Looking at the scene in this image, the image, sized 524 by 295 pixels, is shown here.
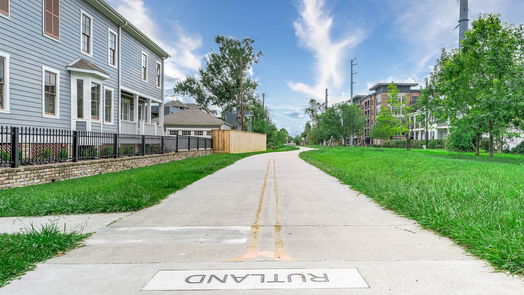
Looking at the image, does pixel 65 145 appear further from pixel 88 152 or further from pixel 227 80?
pixel 227 80

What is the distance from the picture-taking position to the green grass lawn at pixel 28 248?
2.93 m

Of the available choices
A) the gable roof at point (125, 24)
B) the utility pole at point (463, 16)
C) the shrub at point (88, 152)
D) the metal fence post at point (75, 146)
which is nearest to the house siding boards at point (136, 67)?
the gable roof at point (125, 24)

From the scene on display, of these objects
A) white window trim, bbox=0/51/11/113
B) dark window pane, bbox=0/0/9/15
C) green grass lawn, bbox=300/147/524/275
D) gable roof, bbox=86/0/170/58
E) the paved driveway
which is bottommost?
the paved driveway

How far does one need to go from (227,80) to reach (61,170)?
33.6 m

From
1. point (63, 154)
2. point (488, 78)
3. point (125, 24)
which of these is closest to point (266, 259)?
point (63, 154)

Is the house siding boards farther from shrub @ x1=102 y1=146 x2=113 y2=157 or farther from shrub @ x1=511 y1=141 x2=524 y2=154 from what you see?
shrub @ x1=511 y1=141 x2=524 y2=154

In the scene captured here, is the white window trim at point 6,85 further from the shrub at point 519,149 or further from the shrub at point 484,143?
the shrub at point 484,143

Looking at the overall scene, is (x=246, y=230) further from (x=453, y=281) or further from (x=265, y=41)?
(x=265, y=41)

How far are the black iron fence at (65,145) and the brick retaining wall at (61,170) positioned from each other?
0.26 m

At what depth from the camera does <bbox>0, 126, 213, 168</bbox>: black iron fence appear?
8242 mm

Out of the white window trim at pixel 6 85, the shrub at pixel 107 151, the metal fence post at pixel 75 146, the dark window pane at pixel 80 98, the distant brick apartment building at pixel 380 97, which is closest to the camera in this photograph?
the metal fence post at pixel 75 146

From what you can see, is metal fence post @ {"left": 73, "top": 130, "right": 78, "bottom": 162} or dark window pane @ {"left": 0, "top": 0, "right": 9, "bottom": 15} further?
dark window pane @ {"left": 0, "top": 0, "right": 9, "bottom": 15}

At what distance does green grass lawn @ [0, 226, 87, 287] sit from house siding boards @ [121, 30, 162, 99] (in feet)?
52.0

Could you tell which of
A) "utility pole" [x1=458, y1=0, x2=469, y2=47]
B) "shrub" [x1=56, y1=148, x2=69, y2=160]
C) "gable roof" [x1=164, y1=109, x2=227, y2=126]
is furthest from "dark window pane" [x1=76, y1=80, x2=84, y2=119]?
"gable roof" [x1=164, y1=109, x2=227, y2=126]
